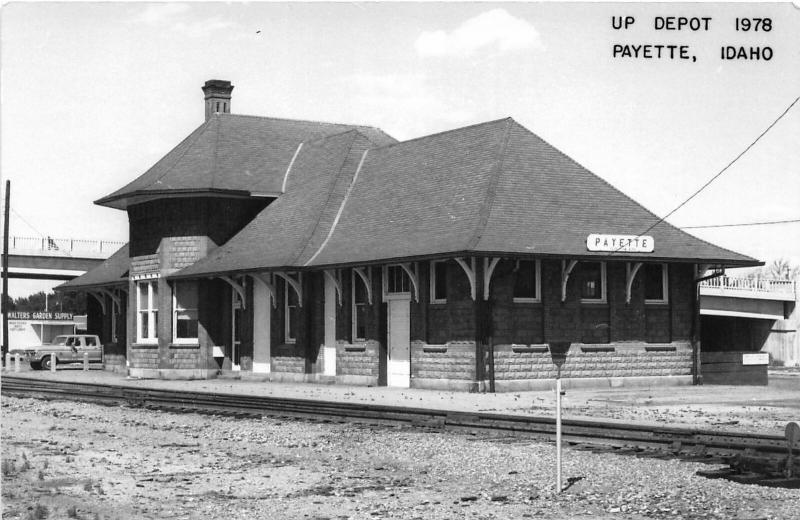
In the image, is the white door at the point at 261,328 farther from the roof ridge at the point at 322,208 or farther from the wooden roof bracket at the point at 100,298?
the wooden roof bracket at the point at 100,298

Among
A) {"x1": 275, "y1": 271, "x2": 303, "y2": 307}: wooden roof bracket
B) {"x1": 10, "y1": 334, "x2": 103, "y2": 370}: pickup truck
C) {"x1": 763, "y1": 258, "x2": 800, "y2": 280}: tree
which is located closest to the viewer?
{"x1": 275, "y1": 271, "x2": 303, "y2": 307}: wooden roof bracket

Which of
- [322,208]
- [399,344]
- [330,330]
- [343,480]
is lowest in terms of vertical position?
[343,480]

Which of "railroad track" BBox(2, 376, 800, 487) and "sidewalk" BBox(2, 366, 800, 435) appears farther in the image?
"sidewalk" BBox(2, 366, 800, 435)

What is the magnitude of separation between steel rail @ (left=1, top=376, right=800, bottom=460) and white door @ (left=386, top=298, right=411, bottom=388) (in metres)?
5.54

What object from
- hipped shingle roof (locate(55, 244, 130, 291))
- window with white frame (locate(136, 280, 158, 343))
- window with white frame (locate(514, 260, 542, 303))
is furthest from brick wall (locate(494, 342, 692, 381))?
hipped shingle roof (locate(55, 244, 130, 291))

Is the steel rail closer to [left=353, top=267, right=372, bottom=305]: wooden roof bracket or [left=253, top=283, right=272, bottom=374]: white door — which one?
[left=353, top=267, right=372, bottom=305]: wooden roof bracket

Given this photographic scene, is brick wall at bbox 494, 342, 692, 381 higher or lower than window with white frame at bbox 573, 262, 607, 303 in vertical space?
lower

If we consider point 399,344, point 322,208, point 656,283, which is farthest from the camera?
point 322,208

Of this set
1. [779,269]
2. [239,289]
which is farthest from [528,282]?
[779,269]

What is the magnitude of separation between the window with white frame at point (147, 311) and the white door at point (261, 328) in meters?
4.32

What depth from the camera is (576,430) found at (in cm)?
1648

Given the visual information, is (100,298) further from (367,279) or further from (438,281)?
(438,281)

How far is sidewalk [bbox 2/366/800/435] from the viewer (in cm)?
2014

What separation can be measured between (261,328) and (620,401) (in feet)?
49.3
